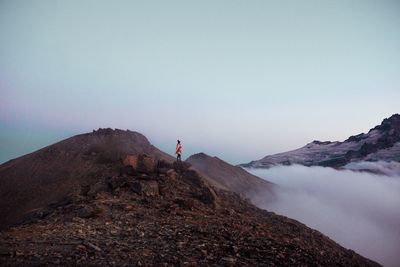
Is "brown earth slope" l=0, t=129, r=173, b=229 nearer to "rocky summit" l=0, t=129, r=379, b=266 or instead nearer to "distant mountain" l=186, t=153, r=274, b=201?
"rocky summit" l=0, t=129, r=379, b=266

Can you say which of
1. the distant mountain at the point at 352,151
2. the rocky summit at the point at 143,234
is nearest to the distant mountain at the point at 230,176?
the rocky summit at the point at 143,234

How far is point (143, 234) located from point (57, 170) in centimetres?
1251

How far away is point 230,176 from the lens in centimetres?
4112

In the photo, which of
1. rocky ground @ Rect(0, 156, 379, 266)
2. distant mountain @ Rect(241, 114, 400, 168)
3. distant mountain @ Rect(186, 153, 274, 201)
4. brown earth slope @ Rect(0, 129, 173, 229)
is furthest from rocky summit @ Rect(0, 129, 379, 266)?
distant mountain @ Rect(241, 114, 400, 168)

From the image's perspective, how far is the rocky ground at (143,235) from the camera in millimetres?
7391

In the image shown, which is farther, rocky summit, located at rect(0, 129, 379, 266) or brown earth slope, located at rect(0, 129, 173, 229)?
brown earth slope, located at rect(0, 129, 173, 229)

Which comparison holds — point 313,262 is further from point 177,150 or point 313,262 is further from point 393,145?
point 393,145

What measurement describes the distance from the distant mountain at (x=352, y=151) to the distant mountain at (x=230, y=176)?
68552 millimetres

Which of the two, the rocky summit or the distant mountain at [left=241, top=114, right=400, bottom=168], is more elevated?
the distant mountain at [left=241, top=114, right=400, bottom=168]

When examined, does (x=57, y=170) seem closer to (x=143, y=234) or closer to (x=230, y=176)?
(x=143, y=234)

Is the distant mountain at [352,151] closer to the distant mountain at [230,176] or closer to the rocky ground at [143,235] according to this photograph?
the distant mountain at [230,176]

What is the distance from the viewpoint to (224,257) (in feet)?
25.5

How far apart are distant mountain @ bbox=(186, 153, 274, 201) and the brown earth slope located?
1626 centimetres

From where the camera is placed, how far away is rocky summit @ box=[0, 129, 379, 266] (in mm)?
7402
